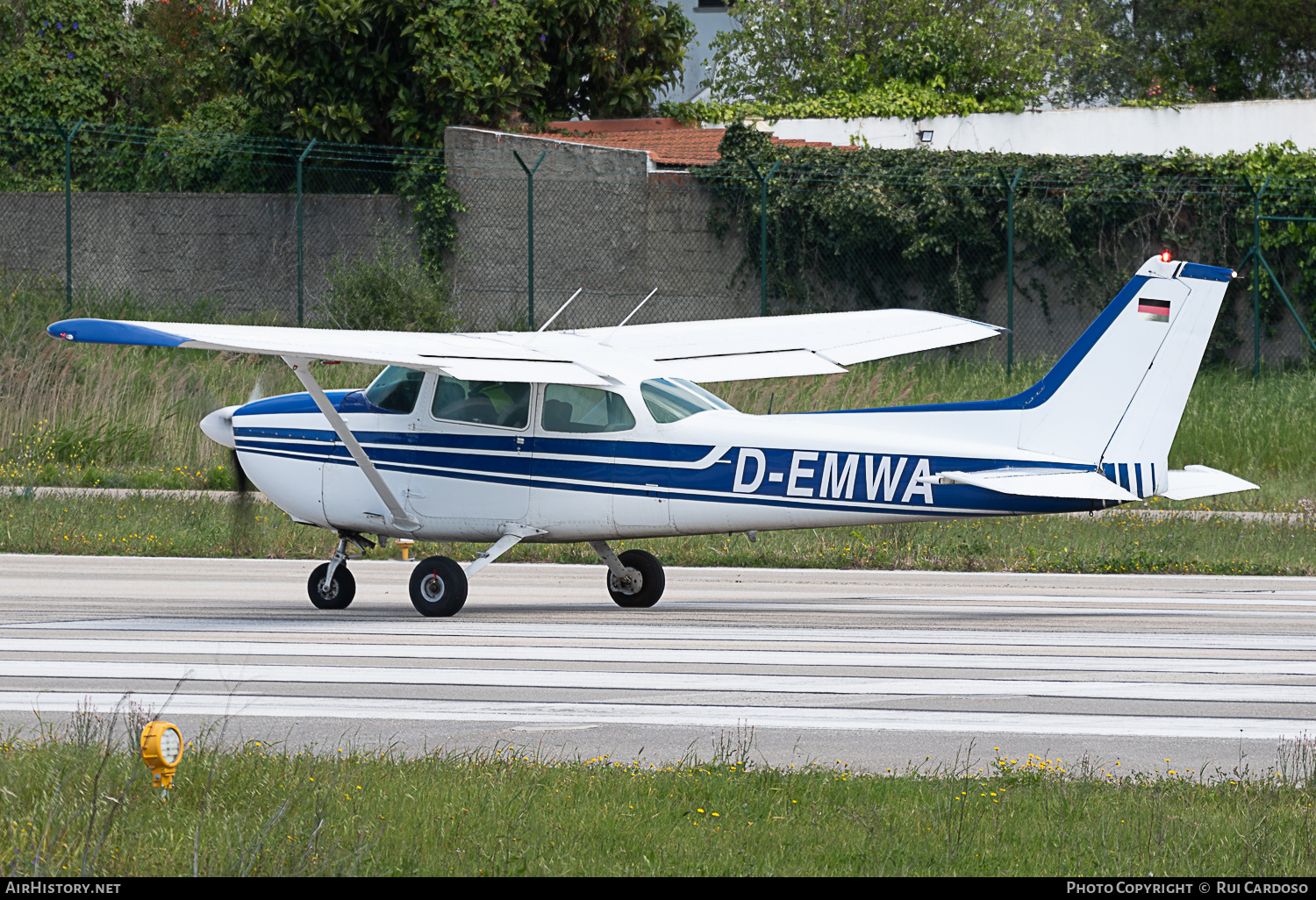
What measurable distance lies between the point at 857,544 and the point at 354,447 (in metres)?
6.12

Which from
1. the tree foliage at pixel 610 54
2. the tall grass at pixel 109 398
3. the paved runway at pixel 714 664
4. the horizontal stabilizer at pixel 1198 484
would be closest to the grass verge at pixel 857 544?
the paved runway at pixel 714 664

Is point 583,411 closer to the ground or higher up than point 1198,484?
higher up

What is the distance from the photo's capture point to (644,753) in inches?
293

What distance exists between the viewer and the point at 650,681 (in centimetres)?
930

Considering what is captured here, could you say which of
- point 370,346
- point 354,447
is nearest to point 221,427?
point 354,447

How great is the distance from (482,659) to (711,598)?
12.5ft

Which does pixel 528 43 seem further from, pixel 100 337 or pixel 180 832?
pixel 180 832

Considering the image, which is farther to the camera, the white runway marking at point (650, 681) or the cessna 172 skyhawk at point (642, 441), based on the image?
the cessna 172 skyhawk at point (642, 441)

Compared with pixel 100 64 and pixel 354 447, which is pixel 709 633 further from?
pixel 100 64

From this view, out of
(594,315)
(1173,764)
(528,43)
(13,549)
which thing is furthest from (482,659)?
(528,43)

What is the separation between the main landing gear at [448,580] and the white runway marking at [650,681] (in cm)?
246

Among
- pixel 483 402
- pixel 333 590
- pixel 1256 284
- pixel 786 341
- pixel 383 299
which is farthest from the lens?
pixel 383 299

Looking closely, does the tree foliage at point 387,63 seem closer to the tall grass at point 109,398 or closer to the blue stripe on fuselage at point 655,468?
the tall grass at point 109,398

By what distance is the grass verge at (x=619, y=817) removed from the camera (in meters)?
5.34
